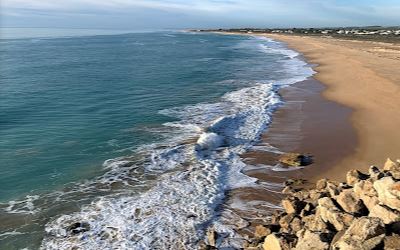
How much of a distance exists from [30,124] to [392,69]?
104ft

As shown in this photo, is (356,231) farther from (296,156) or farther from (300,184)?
(296,156)

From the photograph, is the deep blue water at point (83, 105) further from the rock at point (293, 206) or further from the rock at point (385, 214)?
the rock at point (385, 214)

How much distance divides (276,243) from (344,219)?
1521mm

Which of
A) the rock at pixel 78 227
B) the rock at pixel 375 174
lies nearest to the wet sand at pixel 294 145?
the rock at pixel 375 174

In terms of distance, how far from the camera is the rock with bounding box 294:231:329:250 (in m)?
8.40

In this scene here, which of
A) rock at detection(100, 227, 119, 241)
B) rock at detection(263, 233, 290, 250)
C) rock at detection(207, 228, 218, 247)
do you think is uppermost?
rock at detection(263, 233, 290, 250)

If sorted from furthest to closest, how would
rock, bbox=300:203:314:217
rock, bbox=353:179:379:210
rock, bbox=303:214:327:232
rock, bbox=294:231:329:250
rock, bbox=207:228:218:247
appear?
rock, bbox=207:228:218:247
rock, bbox=300:203:314:217
rock, bbox=353:179:379:210
rock, bbox=303:214:327:232
rock, bbox=294:231:329:250

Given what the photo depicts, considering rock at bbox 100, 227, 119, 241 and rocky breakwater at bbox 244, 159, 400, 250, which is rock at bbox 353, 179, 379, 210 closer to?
rocky breakwater at bbox 244, 159, 400, 250

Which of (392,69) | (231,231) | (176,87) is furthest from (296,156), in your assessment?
(392,69)

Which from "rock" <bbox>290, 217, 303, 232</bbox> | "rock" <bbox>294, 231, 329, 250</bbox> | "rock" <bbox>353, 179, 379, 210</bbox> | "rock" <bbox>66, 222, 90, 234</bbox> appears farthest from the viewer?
"rock" <bbox>66, 222, 90, 234</bbox>

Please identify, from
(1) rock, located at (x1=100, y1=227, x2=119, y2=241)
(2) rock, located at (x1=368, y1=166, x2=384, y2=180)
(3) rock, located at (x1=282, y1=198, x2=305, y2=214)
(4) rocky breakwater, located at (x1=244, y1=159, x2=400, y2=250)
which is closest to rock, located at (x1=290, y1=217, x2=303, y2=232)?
(4) rocky breakwater, located at (x1=244, y1=159, x2=400, y2=250)

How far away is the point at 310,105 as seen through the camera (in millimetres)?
26688

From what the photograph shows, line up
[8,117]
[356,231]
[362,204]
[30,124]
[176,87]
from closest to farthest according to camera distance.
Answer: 1. [356,231]
2. [362,204]
3. [30,124]
4. [8,117]
5. [176,87]

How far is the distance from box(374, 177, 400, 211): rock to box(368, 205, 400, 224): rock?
0.98 feet
